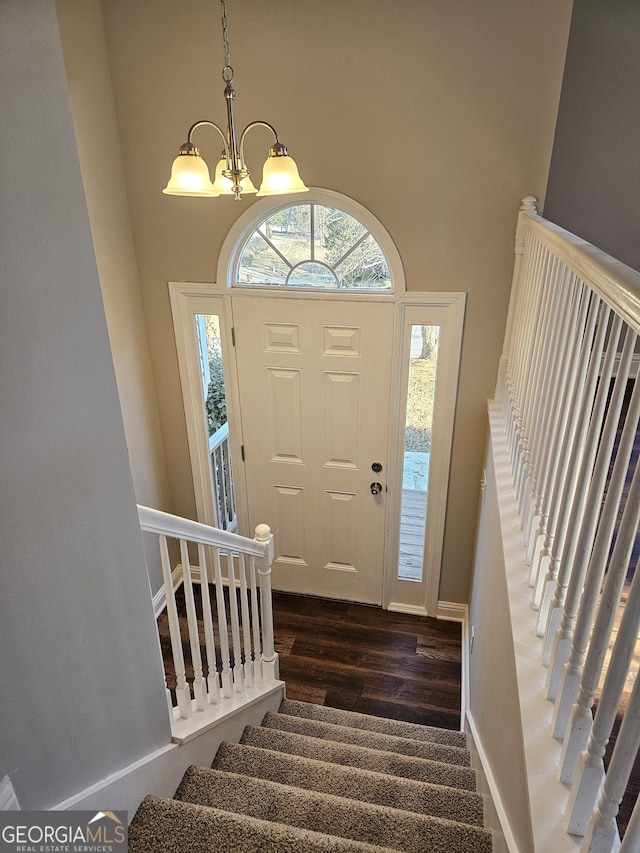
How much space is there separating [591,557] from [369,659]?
279 centimetres

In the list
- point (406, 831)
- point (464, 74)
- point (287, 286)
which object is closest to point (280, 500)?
point (287, 286)

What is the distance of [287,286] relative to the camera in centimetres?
334

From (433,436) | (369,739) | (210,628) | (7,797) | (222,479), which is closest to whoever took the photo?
(7,797)

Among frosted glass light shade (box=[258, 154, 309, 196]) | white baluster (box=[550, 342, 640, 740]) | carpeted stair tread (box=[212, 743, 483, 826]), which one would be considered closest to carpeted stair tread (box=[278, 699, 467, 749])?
carpeted stair tread (box=[212, 743, 483, 826])

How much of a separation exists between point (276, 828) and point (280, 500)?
2.34 metres

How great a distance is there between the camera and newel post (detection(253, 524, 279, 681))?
2.57 metres

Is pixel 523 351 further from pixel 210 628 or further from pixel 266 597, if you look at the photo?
pixel 210 628

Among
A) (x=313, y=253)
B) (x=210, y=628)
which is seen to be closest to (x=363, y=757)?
(x=210, y=628)

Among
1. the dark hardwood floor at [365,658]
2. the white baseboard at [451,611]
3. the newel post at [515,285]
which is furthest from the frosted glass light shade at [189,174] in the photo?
the white baseboard at [451,611]

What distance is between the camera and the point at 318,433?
364 cm

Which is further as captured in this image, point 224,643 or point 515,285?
point 515,285

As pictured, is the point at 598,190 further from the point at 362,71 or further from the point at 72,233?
the point at 72,233

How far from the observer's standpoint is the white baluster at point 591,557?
942 millimetres

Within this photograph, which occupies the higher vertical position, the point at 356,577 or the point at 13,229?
the point at 13,229
